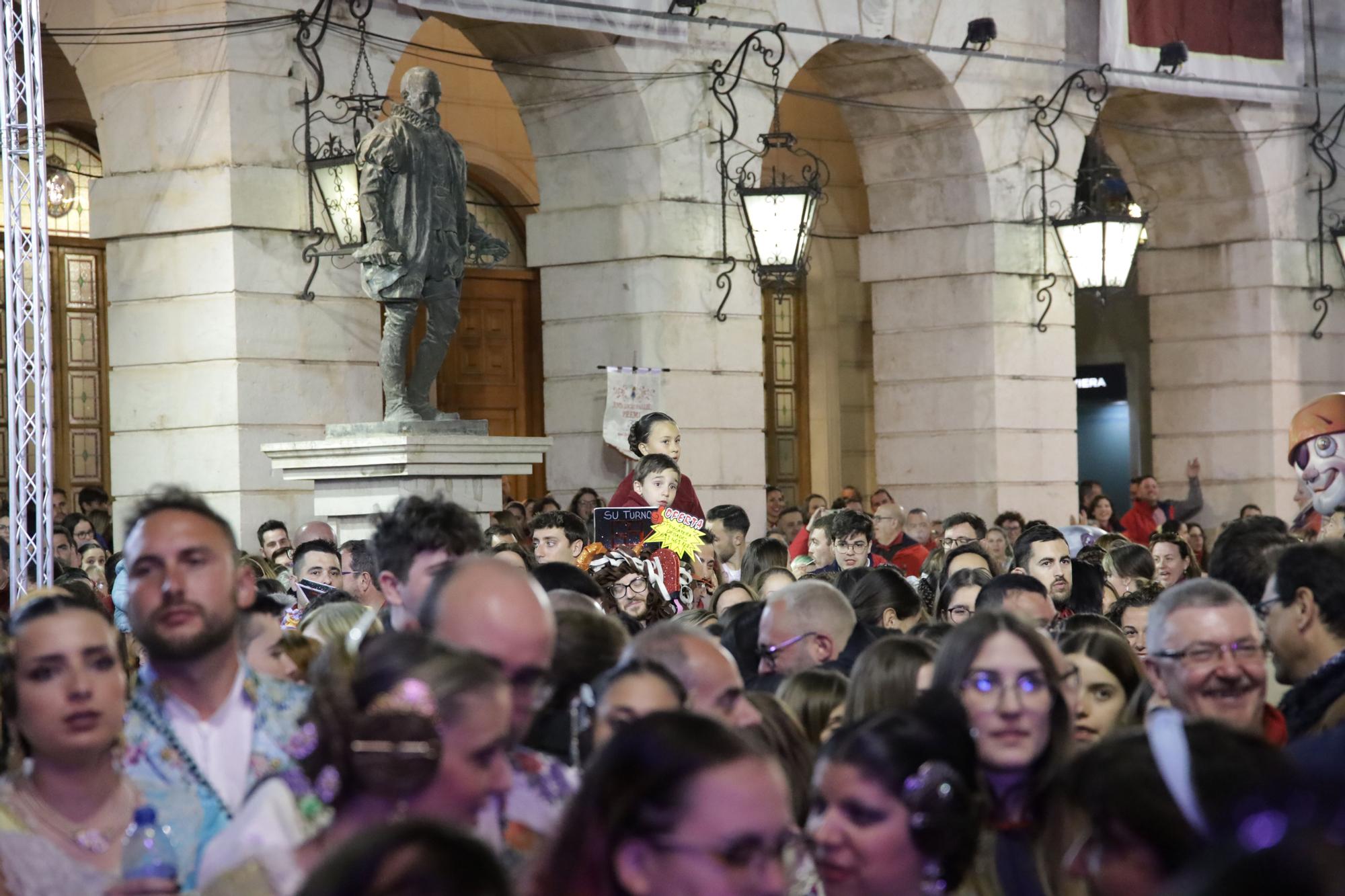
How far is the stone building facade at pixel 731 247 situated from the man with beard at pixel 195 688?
8404 mm

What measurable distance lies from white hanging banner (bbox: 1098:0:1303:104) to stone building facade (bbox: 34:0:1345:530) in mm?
219

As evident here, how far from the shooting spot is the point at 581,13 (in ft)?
46.1

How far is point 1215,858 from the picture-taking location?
2.08 meters

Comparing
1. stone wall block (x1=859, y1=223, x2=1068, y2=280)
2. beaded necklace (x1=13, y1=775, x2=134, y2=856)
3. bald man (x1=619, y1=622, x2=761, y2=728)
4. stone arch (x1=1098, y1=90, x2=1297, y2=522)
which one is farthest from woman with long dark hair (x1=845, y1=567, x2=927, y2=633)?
stone arch (x1=1098, y1=90, x2=1297, y2=522)

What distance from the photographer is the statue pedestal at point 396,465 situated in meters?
10.9

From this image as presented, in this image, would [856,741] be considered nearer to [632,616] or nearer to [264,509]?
[632,616]

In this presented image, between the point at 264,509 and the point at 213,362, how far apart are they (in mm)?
981

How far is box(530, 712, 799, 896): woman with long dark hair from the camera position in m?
2.85

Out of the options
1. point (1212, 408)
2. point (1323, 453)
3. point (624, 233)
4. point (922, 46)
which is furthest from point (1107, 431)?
point (1323, 453)

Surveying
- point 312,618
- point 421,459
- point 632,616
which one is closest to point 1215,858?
point 312,618

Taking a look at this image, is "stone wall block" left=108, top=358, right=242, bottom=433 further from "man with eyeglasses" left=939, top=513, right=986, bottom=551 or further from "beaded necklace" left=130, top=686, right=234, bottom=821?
"beaded necklace" left=130, top=686, right=234, bottom=821

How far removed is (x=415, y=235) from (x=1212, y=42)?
10.0m

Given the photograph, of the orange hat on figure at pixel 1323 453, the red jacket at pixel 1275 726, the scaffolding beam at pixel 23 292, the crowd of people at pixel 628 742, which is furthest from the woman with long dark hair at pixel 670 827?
the scaffolding beam at pixel 23 292

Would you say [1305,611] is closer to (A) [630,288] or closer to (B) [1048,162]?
(A) [630,288]
